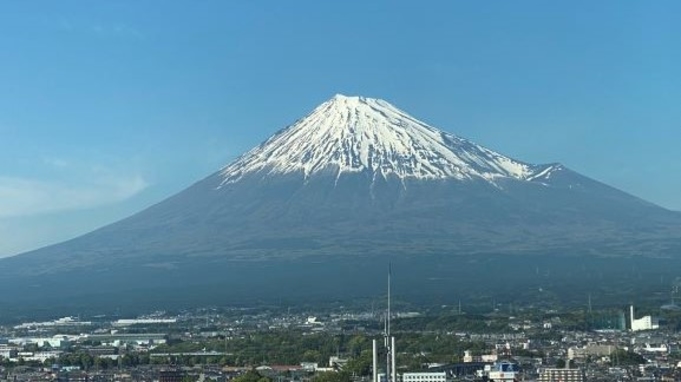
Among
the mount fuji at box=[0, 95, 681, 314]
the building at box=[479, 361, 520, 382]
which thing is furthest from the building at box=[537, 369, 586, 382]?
the mount fuji at box=[0, 95, 681, 314]

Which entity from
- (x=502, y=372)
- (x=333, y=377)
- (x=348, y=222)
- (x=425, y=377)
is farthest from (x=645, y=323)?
(x=348, y=222)

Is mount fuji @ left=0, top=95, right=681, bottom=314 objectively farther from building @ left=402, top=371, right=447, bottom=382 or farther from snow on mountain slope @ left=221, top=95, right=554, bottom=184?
building @ left=402, top=371, right=447, bottom=382

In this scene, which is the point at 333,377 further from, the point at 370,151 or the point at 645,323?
the point at 370,151

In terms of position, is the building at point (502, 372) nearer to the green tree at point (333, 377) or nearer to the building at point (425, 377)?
the building at point (425, 377)

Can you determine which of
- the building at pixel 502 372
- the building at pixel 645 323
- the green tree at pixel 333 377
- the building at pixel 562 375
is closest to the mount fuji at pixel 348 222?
the building at pixel 645 323

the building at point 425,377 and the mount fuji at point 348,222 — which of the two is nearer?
the building at point 425,377
